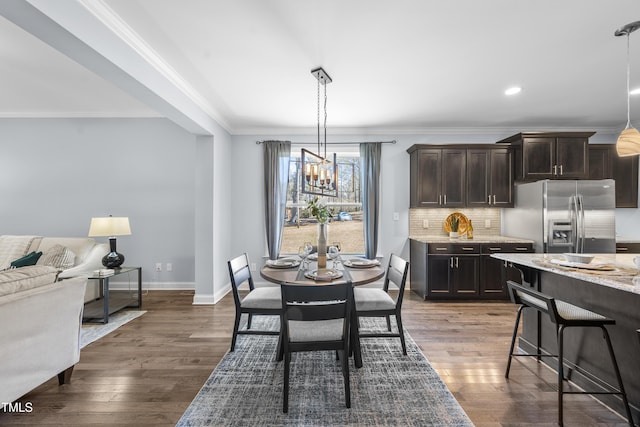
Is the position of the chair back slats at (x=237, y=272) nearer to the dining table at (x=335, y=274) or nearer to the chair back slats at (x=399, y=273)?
the dining table at (x=335, y=274)

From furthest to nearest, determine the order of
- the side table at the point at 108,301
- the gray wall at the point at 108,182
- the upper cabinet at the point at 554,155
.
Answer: the gray wall at the point at 108,182 → the upper cabinet at the point at 554,155 → the side table at the point at 108,301

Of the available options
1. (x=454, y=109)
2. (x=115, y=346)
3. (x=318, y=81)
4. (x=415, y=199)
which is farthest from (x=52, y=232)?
(x=454, y=109)

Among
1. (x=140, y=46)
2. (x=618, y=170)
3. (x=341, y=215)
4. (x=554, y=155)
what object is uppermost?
(x=140, y=46)

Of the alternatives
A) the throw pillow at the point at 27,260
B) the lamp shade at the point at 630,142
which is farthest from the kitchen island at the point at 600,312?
the throw pillow at the point at 27,260

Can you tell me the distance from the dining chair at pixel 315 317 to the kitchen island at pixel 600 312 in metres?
1.49

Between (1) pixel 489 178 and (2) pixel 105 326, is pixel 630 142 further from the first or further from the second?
(2) pixel 105 326

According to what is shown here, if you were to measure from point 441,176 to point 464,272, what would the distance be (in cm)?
144

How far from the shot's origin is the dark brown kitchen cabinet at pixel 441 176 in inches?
181

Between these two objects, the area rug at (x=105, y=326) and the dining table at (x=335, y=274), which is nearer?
the dining table at (x=335, y=274)

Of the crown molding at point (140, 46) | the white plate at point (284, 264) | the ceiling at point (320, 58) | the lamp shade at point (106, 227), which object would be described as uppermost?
the ceiling at point (320, 58)

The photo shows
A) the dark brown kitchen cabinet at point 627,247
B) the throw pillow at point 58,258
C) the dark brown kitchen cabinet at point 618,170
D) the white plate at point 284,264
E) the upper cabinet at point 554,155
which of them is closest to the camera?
the white plate at point 284,264

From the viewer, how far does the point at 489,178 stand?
460 centimetres

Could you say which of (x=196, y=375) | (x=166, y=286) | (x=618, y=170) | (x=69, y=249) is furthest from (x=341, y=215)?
(x=618, y=170)

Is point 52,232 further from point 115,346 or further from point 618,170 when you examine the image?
point 618,170
